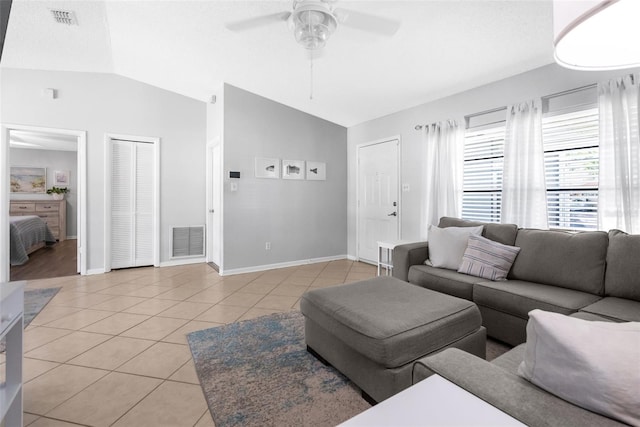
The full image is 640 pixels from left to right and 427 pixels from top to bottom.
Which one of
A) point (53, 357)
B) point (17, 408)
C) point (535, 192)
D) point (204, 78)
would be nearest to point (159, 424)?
point (17, 408)

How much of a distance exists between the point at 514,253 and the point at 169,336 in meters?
2.93

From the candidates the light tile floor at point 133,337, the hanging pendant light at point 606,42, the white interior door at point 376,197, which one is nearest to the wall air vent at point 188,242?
the light tile floor at point 133,337

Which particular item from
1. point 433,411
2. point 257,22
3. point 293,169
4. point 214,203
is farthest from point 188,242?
point 433,411

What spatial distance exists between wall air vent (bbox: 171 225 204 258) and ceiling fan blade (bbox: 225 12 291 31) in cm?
320

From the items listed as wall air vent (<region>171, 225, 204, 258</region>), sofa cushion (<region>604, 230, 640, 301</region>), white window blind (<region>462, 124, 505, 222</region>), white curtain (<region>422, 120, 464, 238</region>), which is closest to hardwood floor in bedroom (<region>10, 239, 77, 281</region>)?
wall air vent (<region>171, 225, 204, 258</region>)

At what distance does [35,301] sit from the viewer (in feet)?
10.3

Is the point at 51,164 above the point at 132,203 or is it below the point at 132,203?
above

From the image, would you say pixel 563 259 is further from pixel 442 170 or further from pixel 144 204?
pixel 144 204

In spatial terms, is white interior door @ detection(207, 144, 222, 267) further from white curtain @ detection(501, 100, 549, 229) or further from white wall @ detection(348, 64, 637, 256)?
white curtain @ detection(501, 100, 549, 229)

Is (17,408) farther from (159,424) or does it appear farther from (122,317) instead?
(122,317)

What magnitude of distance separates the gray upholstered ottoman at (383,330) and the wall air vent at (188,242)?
3.56 meters

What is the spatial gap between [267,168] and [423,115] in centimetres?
235

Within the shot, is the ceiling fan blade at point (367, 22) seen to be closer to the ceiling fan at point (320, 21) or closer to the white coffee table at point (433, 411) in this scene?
the ceiling fan at point (320, 21)

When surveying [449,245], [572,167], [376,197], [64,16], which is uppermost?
[64,16]
